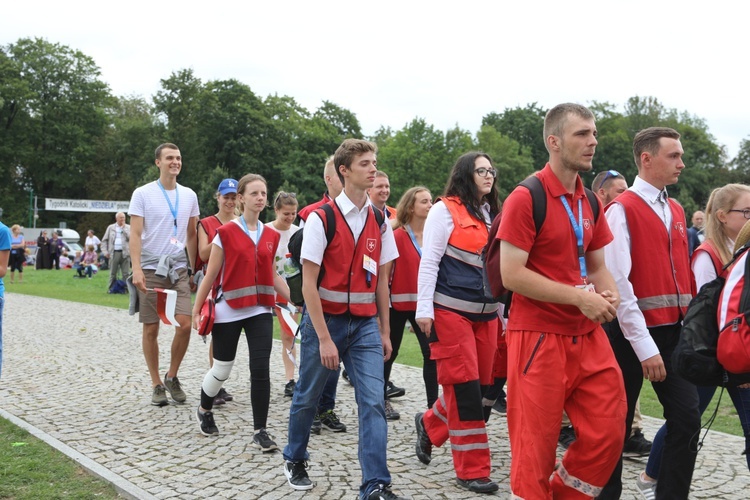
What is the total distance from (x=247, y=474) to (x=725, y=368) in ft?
11.1

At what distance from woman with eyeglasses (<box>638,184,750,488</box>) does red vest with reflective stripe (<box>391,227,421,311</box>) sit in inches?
116

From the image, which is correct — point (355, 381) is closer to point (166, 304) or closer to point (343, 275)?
point (343, 275)

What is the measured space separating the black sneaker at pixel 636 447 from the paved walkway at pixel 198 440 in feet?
0.54

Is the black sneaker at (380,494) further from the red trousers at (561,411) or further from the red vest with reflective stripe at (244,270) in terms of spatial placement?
the red vest with reflective stripe at (244,270)

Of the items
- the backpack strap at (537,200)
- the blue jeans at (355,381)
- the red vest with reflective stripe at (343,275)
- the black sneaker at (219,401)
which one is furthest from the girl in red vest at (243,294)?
the backpack strap at (537,200)

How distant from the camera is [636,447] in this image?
6258 mm

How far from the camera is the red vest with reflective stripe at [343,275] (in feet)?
16.4

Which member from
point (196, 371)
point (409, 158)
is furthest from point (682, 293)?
point (409, 158)

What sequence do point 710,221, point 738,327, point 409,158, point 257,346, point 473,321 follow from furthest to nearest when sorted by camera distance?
point 409,158 < point 257,346 < point 473,321 < point 710,221 < point 738,327

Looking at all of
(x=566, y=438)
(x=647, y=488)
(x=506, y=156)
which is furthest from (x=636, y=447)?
(x=506, y=156)

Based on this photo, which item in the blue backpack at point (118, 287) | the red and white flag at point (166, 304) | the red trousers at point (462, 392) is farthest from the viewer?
the blue backpack at point (118, 287)

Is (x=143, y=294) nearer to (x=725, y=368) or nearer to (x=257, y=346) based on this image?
(x=257, y=346)

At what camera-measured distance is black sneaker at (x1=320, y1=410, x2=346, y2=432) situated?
701 centimetres

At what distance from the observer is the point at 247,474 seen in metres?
5.60
